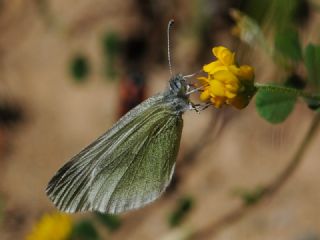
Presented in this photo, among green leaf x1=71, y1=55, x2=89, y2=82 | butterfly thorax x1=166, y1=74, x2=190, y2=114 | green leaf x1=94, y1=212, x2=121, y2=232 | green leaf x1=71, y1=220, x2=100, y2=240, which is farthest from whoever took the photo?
green leaf x1=71, y1=55, x2=89, y2=82

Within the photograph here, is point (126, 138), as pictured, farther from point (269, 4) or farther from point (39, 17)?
point (39, 17)

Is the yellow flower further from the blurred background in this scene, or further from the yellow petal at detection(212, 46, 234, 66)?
the yellow petal at detection(212, 46, 234, 66)

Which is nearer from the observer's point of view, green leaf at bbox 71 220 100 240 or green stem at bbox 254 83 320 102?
green stem at bbox 254 83 320 102

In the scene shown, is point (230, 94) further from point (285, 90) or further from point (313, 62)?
Result: point (313, 62)

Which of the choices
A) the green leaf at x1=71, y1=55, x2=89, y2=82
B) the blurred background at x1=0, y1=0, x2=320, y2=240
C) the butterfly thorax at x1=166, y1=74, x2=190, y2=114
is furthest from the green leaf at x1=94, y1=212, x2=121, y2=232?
the green leaf at x1=71, y1=55, x2=89, y2=82

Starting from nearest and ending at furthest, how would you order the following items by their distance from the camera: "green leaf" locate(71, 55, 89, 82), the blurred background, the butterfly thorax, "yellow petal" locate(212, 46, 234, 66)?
1. "yellow petal" locate(212, 46, 234, 66)
2. the butterfly thorax
3. the blurred background
4. "green leaf" locate(71, 55, 89, 82)

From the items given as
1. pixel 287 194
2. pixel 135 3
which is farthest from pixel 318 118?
pixel 135 3

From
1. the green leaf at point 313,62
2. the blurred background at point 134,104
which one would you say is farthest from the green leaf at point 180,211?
the green leaf at point 313,62
